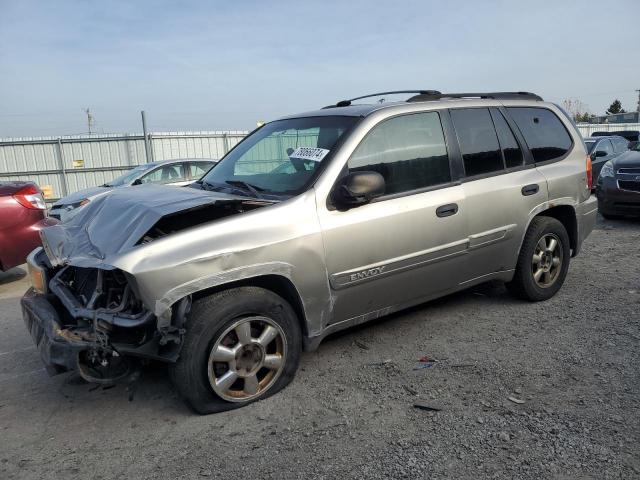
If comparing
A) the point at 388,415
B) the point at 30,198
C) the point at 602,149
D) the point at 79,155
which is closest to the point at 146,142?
the point at 79,155

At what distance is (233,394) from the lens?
3.10 metres

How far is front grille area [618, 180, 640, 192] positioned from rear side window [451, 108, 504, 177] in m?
5.55

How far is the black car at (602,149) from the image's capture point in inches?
474

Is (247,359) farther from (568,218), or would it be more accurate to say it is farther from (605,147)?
(605,147)

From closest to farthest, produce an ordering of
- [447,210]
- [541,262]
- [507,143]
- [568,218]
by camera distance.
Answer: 1. [447,210]
2. [507,143]
3. [541,262]
4. [568,218]

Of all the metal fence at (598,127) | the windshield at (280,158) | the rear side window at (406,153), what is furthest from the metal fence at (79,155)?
the metal fence at (598,127)

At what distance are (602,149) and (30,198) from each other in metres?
12.2

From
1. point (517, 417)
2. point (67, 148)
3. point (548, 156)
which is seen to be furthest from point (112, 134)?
point (517, 417)

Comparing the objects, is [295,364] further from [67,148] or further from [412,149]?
[67,148]

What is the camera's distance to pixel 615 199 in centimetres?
874

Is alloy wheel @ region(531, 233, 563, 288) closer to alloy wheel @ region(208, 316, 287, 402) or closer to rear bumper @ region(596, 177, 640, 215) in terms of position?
alloy wheel @ region(208, 316, 287, 402)

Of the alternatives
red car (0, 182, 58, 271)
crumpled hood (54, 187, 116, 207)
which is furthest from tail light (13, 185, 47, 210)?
crumpled hood (54, 187, 116, 207)

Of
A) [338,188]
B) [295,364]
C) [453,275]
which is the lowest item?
[295,364]

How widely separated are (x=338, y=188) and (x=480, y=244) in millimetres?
1440
